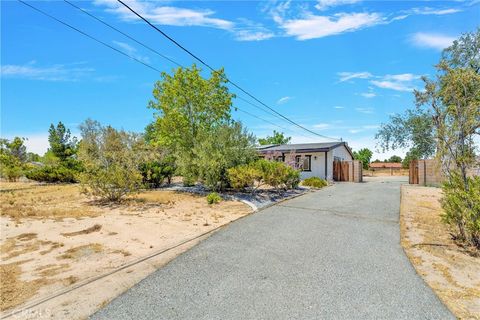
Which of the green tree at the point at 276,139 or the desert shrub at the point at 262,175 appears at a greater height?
the green tree at the point at 276,139

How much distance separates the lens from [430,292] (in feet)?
12.3

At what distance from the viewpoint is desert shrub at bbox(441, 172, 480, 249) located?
5336 millimetres

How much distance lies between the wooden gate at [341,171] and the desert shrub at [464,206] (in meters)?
17.8

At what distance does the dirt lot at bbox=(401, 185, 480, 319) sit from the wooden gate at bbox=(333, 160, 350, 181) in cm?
1558

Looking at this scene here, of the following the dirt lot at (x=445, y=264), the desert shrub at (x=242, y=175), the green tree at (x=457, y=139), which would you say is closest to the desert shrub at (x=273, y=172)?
the desert shrub at (x=242, y=175)

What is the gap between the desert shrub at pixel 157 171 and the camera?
16.2 meters

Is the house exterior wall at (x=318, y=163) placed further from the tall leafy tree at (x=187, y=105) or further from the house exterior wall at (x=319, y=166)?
the tall leafy tree at (x=187, y=105)

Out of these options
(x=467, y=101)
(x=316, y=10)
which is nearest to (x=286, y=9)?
(x=316, y=10)

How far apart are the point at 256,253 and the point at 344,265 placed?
1.63 meters

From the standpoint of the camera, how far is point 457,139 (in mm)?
5770

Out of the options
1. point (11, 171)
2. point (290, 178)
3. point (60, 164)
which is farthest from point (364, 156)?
point (11, 171)

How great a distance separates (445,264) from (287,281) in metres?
3.16

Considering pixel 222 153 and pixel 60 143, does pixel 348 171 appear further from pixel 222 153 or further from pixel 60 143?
pixel 60 143

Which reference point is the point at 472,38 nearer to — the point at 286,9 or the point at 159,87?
the point at 286,9
